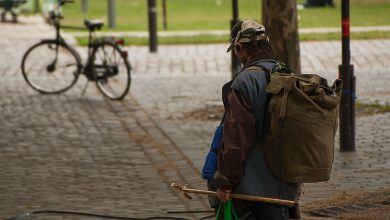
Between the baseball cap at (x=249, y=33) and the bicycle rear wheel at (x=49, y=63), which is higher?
the baseball cap at (x=249, y=33)

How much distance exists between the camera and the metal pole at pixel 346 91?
11586mm

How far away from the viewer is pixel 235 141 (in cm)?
603

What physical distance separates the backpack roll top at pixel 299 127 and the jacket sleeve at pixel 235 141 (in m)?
0.12

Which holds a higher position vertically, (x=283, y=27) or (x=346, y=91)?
(x=283, y=27)

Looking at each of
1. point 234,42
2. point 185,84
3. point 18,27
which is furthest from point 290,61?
point 18,27

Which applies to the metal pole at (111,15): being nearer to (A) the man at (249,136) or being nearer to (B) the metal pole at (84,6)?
(B) the metal pole at (84,6)

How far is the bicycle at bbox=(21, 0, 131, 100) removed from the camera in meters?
16.6

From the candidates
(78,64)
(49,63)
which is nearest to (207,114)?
(78,64)

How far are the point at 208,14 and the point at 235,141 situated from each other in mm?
24633

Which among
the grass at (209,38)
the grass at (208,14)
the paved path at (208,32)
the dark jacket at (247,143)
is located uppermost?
the dark jacket at (247,143)

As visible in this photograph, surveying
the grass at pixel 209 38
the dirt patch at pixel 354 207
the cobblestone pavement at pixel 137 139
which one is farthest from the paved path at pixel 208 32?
the dirt patch at pixel 354 207

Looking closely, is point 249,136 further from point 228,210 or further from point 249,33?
point 249,33

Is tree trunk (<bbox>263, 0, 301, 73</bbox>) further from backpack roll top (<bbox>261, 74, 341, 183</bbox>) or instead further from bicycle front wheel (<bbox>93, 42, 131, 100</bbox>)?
backpack roll top (<bbox>261, 74, 341, 183</bbox>)

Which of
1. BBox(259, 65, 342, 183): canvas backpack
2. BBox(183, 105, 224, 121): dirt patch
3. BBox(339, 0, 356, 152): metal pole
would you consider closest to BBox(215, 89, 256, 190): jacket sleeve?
BBox(259, 65, 342, 183): canvas backpack
